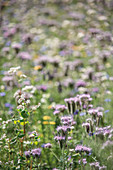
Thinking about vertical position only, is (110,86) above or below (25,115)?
below

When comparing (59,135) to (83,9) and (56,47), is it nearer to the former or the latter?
(56,47)

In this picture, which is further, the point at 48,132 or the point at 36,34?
the point at 36,34

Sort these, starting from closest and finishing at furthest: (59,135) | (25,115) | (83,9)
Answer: (25,115) → (59,135) → (83,9)

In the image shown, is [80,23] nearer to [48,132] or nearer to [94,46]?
[94,46]

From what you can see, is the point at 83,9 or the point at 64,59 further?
the point at 83,9

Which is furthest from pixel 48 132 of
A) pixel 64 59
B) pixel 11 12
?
pixel 11 12

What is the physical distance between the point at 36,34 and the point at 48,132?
5.14 metres

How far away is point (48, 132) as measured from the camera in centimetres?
294

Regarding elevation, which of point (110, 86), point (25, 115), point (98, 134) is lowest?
point (110, 86)

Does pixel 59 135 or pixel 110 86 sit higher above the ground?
pixel 59 135

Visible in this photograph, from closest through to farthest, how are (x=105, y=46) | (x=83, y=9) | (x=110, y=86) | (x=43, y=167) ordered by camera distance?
(x=43, y=167) → (x=110, y=86) → (x=105, y=46) → (x=83, y=9)

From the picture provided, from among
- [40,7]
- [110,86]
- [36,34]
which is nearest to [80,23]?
[36,34]

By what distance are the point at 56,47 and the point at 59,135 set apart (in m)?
4.97

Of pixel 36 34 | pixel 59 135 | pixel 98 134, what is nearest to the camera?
pixel 59 135
